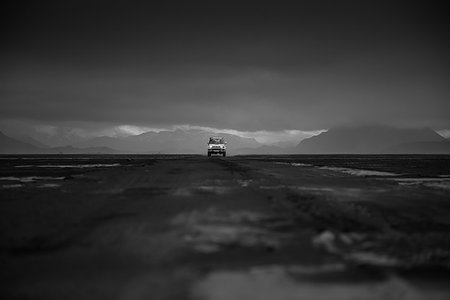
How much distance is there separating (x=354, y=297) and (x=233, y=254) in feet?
5.91

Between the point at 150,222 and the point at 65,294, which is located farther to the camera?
the point at 150,222

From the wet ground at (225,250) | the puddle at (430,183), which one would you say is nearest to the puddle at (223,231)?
the wet ground at (225,250)

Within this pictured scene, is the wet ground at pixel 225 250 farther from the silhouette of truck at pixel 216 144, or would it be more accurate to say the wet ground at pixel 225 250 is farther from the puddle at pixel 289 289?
the silhouette of truck at pixel 216 144

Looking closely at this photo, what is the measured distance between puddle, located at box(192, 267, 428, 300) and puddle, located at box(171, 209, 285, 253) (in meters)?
1.24

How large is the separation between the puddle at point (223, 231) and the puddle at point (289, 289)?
4.07 ft

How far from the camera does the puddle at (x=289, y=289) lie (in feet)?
11.5

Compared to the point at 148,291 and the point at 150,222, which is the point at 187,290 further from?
the point at 150,222

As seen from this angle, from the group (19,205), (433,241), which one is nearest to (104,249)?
(433,241)

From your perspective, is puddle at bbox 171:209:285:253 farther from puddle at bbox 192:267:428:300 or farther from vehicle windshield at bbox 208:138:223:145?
vehicle windshield at bbox 208:138:223:145

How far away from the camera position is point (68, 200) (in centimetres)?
1014

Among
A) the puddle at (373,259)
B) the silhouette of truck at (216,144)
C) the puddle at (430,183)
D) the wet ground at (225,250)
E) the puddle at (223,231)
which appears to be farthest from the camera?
the silhouette of truck at (216,144)

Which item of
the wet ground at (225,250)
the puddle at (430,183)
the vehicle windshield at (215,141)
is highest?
the vehicle windshield at (215,141)

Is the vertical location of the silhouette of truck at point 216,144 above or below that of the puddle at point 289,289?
above

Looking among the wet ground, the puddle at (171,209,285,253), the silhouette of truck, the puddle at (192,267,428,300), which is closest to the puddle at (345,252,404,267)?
the wet ground
